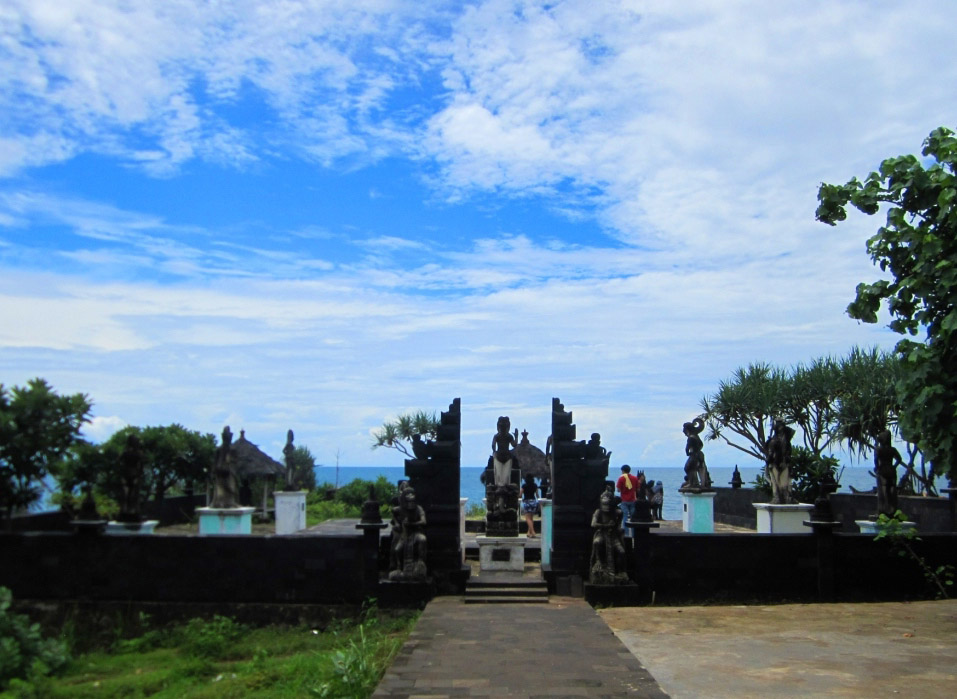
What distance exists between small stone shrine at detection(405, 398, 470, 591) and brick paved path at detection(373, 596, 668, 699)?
Result: 137cm

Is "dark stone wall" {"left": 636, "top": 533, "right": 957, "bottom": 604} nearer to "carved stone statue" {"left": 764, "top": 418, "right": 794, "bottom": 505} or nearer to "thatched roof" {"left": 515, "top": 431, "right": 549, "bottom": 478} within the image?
"carved stone statue" {"left": 764, "top": 418, "right": 794, "bottom": 505}

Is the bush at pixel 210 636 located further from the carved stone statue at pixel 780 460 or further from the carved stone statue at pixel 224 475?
the carved stone statue at pixel 780 460

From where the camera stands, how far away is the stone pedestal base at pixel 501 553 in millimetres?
13211

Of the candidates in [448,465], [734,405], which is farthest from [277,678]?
[734,405]

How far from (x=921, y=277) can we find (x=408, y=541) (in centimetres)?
743

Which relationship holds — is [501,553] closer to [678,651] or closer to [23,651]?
[678,651]

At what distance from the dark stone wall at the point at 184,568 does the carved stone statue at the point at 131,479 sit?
6.05ft

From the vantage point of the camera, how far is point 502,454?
557 inches

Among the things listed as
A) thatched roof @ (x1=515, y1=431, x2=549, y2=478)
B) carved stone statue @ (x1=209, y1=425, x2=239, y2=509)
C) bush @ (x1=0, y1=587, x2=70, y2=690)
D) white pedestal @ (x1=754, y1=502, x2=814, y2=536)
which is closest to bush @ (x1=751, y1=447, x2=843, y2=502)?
white pedestal @ (x1=754, y1=502, x2=814, y2=536)

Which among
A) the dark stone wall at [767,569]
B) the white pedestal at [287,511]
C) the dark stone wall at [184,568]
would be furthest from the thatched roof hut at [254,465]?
the dark stone wall at [767,569]

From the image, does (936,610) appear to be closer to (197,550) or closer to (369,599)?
(369,599)

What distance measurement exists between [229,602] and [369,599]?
2.09m

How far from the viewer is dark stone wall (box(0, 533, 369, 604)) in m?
12.2

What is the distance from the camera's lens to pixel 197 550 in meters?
12.4
